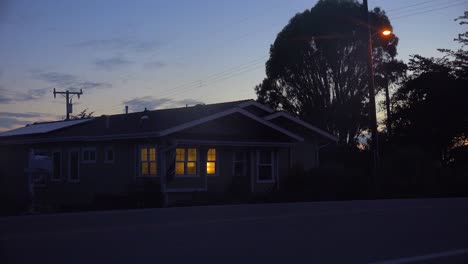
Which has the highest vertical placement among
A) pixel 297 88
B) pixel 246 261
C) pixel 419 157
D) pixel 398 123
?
pixel 297 88

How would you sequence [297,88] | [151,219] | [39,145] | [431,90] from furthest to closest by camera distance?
[297,88] → [431,90] → [39,145] → [151,219]

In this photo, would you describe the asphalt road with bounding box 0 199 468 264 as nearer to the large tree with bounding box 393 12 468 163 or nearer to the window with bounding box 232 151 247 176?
the window with bounding box 232 151 247 176

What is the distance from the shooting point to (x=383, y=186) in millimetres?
29734

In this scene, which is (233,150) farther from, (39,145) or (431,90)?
(431,90)

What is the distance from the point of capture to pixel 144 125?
28.3 metres

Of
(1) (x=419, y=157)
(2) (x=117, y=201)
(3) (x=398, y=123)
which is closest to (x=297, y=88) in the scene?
(3) (x=398, y=123)

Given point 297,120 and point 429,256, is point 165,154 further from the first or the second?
point 429,256

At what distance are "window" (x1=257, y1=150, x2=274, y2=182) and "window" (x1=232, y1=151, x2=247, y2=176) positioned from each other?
3.00ft

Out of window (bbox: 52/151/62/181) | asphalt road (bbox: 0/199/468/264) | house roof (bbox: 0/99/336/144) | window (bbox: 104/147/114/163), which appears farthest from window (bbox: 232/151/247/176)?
asphalt road (bbox: 0/199/468/264)

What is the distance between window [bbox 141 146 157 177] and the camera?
27.4 m

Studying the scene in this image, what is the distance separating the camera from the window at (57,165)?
31.8 metres

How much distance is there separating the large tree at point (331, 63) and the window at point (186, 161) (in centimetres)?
2335

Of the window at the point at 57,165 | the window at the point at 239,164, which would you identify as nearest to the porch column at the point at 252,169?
the window at the point at 239,164

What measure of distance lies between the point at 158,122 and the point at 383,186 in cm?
1106
